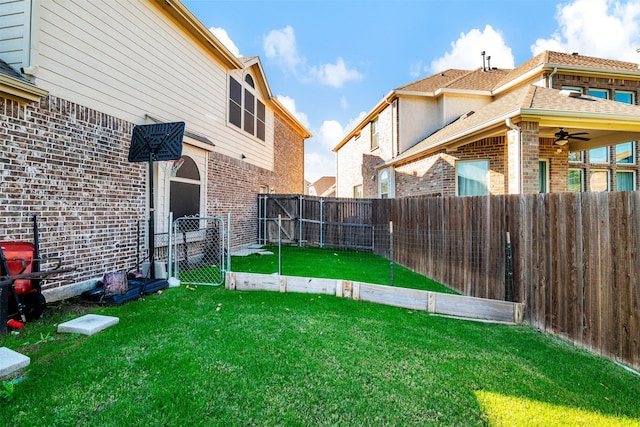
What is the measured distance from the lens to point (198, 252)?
25.7ft

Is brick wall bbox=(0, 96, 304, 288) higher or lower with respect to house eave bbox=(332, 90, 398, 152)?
lower

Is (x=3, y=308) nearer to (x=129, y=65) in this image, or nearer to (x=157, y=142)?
(x=157, y=142)

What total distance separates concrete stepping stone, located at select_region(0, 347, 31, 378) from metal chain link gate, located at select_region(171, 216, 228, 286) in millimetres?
3157

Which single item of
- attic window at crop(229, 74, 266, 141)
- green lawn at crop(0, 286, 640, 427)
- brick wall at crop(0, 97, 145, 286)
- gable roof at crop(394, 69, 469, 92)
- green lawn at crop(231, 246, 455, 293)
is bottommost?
green lawn at crop(0, 286, 640, 427)

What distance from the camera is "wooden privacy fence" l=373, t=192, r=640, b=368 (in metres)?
3.18

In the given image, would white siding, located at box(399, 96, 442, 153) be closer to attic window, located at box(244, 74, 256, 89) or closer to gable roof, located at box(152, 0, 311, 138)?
gable roof, located at box(152, 0, 311, 138)

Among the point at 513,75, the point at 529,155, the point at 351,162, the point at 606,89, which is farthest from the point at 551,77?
the point at 351,162

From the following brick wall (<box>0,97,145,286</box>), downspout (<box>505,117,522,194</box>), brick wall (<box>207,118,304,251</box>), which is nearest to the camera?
brick wall (<box>0,97,145,286</box>)

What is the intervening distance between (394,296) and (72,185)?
18.3 ft

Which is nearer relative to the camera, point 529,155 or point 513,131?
point 529,155

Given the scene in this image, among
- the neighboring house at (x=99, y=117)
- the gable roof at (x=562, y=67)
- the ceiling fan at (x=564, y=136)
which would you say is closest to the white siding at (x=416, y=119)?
the gable roof at (x=562, y=67)

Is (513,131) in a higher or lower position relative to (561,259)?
higher

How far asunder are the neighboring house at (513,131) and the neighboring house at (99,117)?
23.8 ft

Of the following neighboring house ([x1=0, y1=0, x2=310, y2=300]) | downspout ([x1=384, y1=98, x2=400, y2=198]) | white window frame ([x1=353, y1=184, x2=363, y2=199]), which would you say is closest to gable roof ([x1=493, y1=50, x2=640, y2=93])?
downspout ([x1=384, y1=98, x2=400, y2=198])
